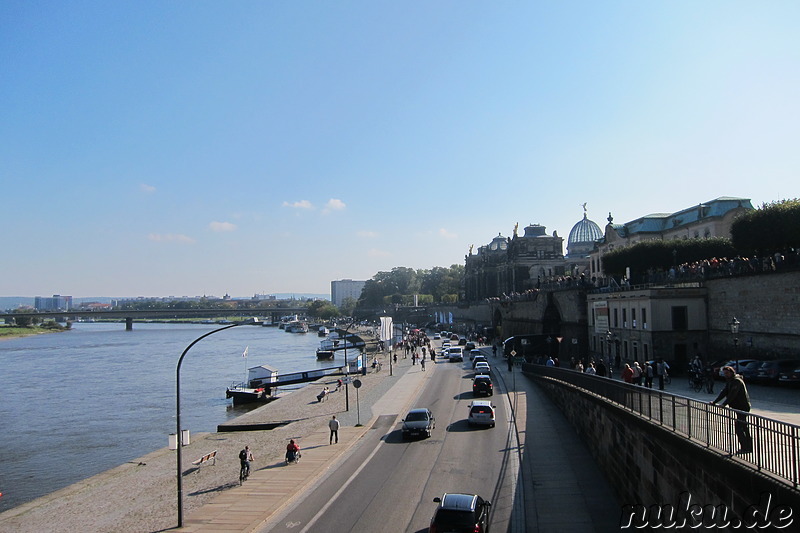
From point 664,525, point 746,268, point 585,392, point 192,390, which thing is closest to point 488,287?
point 192,390

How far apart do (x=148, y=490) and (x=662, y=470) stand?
68.9 ft

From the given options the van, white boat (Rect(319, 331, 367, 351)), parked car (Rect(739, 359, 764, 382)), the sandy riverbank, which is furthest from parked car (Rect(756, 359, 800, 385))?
white boat (Rect(319, 331, 367, 351))

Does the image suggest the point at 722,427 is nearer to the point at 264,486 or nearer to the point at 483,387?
the point at 264,486

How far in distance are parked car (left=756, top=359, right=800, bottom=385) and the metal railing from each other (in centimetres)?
1163

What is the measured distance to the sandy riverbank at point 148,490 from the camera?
850 inches

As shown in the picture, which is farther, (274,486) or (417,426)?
(417,426)

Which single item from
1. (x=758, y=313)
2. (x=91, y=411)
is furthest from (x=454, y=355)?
(x=758, y=313)

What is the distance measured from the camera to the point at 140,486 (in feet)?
87.7

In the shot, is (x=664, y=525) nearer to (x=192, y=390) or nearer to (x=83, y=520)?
(x=83, y=520)

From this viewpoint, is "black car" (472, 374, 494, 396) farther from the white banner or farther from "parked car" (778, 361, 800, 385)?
the white banner

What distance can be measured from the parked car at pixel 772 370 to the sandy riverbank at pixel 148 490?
843 inches

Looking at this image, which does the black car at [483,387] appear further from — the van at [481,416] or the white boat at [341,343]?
the white boat at [341,343]

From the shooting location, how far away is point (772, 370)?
2628 cm

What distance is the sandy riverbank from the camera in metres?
21.6
